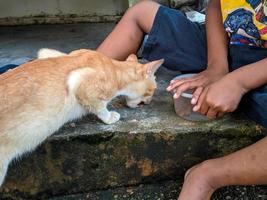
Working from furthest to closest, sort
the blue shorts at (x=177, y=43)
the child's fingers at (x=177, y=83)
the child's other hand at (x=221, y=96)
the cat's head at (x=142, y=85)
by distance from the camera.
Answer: the blue shorts at (x=177, y=43), the cat's head at (x=142, y=85), the child's fingers at (x=177, y=83), the child's other hand at (x=221, y=96)

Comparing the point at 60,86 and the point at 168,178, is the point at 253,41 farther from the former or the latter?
the point at 60,86

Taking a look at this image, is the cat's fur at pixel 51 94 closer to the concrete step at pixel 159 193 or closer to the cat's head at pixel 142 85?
the cat's head at pixel 142 85

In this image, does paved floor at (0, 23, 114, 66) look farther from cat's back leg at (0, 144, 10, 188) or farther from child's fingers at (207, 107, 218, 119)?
child's fingers at (207, 107, 218, 119)

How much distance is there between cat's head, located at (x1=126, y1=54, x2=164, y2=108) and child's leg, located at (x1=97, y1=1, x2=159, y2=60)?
259 millimetres

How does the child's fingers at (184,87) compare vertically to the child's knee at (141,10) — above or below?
below

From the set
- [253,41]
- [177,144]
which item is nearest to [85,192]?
[177,144]

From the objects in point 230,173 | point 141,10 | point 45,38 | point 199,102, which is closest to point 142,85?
point 199,102

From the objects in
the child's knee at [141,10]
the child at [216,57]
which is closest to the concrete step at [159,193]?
the child at [216,57]

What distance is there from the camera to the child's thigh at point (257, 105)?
5.64 ft

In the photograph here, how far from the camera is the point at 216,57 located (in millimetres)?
1997

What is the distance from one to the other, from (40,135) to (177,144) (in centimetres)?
Result: 54

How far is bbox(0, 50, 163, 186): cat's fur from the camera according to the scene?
1.64 meters

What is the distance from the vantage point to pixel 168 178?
201 cm

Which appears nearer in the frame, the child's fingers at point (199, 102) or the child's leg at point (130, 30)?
the child's fingers at point (199, 102)
